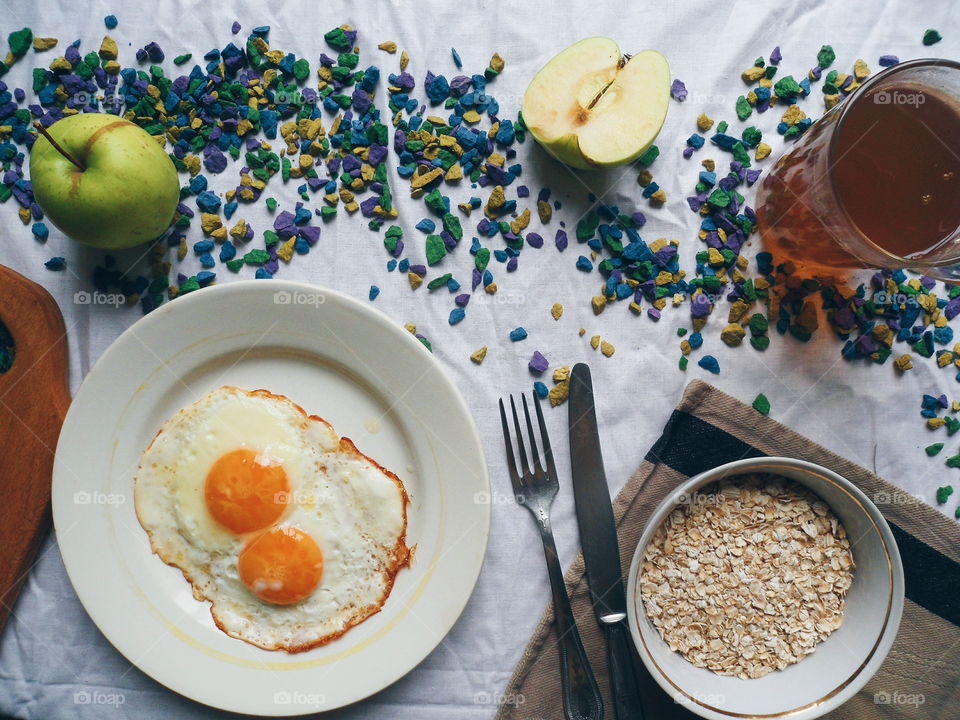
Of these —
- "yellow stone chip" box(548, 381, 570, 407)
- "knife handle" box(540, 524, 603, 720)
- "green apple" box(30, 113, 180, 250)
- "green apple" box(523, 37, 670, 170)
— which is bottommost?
"knife handle" box(540, 524, 603, 720)

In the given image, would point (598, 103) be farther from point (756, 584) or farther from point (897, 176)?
point (756, 584)

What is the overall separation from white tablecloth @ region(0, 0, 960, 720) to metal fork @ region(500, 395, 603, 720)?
29 mm

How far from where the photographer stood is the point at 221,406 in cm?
111

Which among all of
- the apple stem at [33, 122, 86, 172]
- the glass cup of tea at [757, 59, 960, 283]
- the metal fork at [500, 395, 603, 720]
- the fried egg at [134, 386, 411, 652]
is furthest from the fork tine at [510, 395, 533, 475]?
the apple stem at [33, 122, 86, 172]

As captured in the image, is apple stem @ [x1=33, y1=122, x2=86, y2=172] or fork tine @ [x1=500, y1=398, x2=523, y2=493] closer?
apple stem @ [x1=33, y1=122, x2=86, y2=172]

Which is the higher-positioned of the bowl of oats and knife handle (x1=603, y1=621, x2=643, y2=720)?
the bowl of oats

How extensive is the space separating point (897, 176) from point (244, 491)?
110 centimetres

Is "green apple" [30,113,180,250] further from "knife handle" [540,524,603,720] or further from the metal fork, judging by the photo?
"knife handle" [540,524,603,720]

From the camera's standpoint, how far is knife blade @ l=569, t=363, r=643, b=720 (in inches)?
42.3

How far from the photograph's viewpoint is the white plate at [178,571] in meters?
1.06

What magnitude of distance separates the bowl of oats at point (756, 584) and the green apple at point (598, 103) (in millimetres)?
550

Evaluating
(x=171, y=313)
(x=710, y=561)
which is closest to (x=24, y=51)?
(x=171, y=313)

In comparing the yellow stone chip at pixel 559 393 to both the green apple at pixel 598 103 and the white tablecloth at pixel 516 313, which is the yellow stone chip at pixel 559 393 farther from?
the green apple at pixel 598 103

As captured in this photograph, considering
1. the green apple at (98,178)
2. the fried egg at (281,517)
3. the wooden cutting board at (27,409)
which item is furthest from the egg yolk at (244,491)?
the green apple at (98,178)
